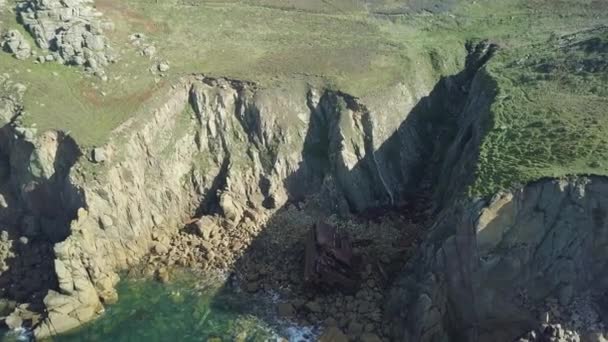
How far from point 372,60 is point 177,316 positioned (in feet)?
96.3

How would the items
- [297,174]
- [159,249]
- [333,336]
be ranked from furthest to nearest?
1. [297,174]
2. [159,249]
3. [333,336]

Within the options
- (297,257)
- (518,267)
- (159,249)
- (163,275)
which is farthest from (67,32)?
(518,267)

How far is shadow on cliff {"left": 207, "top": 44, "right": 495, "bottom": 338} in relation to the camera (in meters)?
48.4

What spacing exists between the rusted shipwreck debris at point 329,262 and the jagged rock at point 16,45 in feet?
99.1

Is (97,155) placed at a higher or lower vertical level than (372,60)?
lower

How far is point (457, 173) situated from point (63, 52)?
3576 cm

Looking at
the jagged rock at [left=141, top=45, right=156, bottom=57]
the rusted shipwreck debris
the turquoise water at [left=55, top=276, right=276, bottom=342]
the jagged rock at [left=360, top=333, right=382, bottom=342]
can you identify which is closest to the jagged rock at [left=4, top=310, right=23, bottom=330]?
the turquoise water at [left=55, top=276, right=276, bottom=342]

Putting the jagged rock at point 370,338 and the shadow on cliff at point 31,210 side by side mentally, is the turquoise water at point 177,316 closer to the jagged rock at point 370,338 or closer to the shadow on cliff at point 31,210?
the shadow on cliff at point 31,210

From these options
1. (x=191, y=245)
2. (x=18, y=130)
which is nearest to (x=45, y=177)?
(x=18, y=130)

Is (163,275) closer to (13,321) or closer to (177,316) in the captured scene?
(177,316)

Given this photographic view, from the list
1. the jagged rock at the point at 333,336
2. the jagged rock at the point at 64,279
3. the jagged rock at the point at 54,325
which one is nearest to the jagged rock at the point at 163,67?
the jagged rock at the point at 64,279

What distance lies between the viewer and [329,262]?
1758 inches

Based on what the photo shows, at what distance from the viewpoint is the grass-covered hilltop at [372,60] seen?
4216cm

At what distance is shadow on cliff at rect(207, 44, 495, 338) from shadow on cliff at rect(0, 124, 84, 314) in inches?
585
